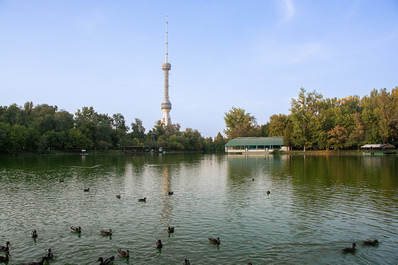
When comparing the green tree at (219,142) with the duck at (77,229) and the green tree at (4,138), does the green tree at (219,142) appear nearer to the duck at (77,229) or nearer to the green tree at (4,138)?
the green tree at (4,138)

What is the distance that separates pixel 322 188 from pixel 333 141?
203 feet

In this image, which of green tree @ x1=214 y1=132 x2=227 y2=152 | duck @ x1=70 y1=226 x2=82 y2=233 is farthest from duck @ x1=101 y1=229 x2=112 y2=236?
green tree @ x1=214 y1=132 x2=227 y2=152

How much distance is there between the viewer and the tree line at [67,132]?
236 feet

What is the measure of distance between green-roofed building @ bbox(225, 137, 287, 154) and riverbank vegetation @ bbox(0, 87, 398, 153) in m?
4.03

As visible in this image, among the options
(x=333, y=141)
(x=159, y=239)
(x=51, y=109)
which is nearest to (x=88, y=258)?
(x=159, y=239)

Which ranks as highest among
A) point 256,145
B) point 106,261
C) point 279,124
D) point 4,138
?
point 279,124

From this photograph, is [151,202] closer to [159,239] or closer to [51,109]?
[159,239]

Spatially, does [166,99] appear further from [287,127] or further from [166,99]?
[287,127]

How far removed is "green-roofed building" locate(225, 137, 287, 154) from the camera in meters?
93.6

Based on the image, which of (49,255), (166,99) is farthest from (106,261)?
(166,99)

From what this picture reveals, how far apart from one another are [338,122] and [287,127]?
15068mm

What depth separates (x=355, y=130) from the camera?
252ft

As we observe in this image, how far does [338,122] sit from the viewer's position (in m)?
82.2

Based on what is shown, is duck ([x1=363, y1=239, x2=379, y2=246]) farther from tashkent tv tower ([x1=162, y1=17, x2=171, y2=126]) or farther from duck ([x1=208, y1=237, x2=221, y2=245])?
tashkent tv tower ([x1=162, y1=17, x2=171, y2=126])
